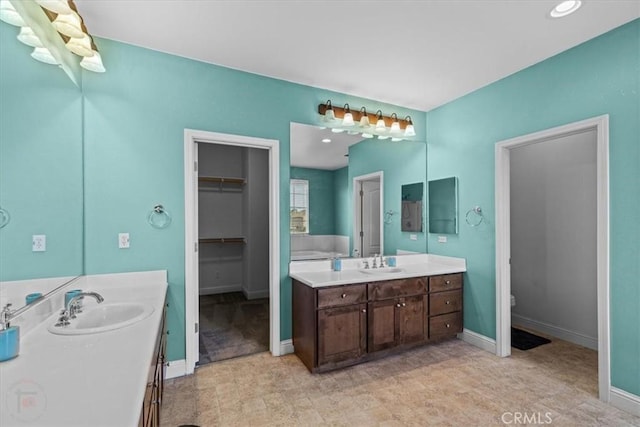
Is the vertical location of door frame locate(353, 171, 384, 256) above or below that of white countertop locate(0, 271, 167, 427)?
above

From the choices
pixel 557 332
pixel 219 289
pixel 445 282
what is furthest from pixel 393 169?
pixel 219 289

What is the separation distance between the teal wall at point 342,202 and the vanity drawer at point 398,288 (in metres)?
0.75

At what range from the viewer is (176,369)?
262 cm

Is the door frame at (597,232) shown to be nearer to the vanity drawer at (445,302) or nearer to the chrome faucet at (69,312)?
the vanity drawer at (445,302)

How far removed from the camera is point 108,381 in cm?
96

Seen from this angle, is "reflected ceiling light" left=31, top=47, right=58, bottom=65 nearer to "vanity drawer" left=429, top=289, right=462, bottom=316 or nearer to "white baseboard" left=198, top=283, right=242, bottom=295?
"vanity drawer" left=429, top=289, right=462, bottom=316

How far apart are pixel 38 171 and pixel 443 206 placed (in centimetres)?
357

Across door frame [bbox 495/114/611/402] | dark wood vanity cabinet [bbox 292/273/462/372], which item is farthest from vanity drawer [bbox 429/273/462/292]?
door frame [bbox 495/114/611/402]

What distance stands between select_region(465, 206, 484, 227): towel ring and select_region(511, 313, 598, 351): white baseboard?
155 centimetres

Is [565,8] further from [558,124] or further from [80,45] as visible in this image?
[80,45]

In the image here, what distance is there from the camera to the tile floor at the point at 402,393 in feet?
6.82

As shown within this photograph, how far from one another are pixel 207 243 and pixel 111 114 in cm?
342

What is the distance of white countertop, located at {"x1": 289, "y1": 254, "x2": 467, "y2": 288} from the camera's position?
2772 millimetres

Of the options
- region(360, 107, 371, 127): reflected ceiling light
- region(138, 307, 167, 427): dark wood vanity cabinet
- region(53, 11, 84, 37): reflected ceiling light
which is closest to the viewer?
region(138, 307, 167, 427): dark wood vanity cabinet
